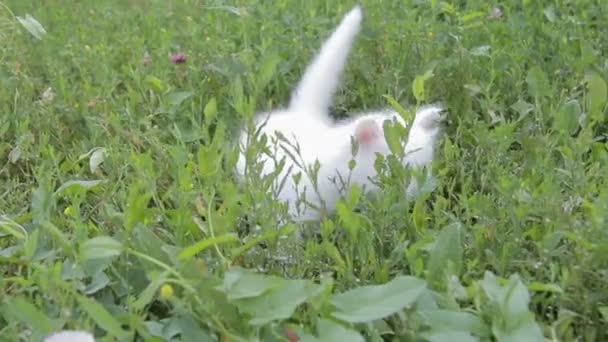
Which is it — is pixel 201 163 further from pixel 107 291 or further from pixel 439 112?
pixel 439 112

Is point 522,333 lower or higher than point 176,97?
lower

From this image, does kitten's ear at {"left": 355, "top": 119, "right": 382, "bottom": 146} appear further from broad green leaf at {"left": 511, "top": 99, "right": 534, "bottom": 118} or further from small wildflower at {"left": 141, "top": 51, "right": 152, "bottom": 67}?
small wildflower at {"left": 141, "top": 51, "right": 152, "bottom": 67}

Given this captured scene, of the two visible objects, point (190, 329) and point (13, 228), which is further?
point (13, 228)

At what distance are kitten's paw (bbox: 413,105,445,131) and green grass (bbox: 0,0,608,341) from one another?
0.07 meters

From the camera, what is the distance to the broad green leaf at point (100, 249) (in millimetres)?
1069

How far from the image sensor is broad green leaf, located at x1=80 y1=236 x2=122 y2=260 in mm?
1069

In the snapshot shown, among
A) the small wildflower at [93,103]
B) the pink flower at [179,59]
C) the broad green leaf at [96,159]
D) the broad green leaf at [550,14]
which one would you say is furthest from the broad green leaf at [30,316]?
the broad green leaf at [550,14]

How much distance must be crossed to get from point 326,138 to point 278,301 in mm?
917

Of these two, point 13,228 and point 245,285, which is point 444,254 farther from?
point 13,228

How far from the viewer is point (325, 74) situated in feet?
7.16

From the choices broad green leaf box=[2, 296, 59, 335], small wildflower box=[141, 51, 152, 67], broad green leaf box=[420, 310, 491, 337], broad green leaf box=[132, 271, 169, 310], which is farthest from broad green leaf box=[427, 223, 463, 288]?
small wildflower box=[141, 51, 152, 67]

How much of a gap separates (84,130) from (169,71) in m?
0.32

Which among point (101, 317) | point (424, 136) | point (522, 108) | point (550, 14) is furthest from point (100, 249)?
point (550, 14)

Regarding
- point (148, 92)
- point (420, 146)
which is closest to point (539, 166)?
point (420, 146)
